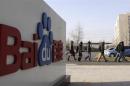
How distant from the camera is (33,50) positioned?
332 inches

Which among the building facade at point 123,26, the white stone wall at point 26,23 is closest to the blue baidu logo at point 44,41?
the white stone wall at point 26,23

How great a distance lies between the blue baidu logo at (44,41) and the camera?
933cm

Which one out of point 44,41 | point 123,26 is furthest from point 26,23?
point 123,26

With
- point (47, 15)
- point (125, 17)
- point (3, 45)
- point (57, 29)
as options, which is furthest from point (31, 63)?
point (125, 17)

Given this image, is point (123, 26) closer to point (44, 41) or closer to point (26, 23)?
point (44, 41)

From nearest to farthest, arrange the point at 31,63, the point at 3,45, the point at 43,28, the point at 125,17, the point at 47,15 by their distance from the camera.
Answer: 1. the point at 3,45
2. the point at 31,63
3. the point at 43,28
4. the point at 47,15
5. the point at 125,17

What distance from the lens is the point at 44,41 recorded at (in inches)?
396

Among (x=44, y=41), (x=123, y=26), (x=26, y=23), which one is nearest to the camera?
(x=26, y=23)

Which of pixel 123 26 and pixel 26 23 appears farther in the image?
pixel 123 26

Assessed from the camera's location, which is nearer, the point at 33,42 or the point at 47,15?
the point at 33,42

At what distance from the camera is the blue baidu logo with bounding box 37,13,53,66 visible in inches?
367

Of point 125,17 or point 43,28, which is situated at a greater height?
point 125,17

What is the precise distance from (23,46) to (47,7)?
11.4ft

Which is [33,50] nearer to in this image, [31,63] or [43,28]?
[31,63]
